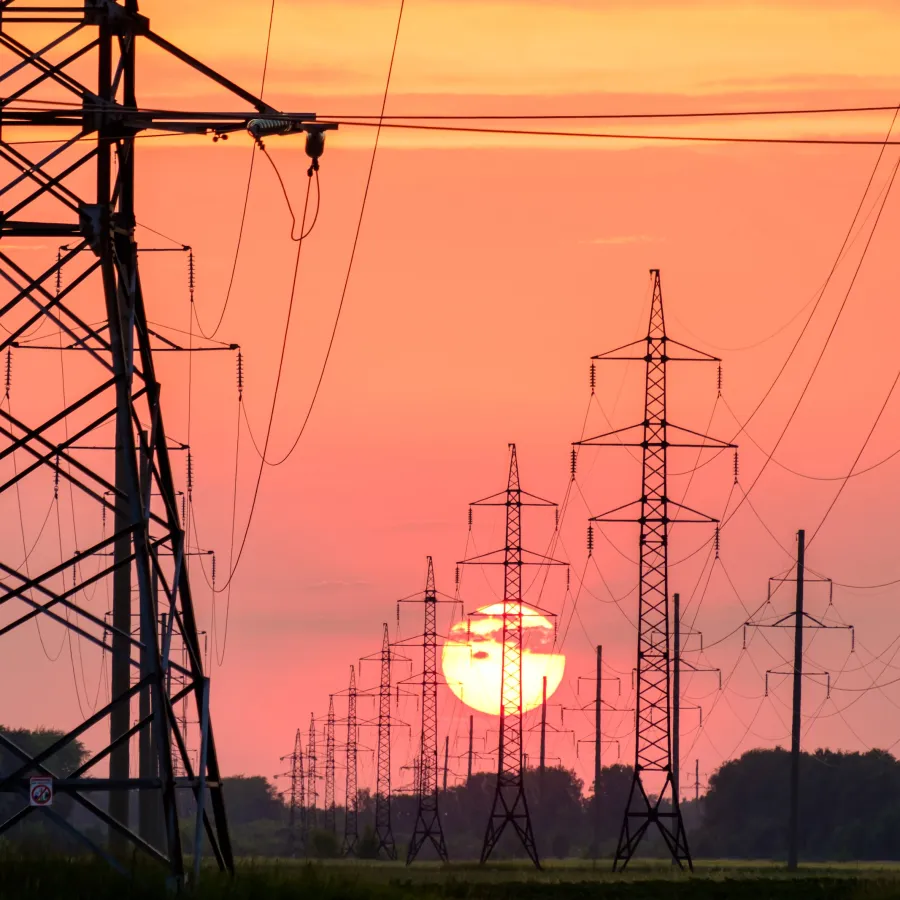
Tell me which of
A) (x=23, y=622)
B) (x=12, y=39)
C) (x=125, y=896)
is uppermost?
(x=12, y=39)

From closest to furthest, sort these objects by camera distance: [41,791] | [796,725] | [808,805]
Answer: [41,791] → [796,725] → [808,805]

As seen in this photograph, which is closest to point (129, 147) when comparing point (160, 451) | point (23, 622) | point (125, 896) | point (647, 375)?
point (160, 451)


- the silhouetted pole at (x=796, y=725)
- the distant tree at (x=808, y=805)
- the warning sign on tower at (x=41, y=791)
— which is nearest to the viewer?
the warning sign on tower at (x=41, y=791)

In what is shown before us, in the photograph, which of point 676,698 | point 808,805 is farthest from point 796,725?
point 808,805

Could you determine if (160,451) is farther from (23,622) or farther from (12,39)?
(12,39)

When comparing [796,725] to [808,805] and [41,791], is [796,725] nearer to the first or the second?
[41,791]

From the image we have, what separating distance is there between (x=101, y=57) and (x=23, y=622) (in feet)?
28.5

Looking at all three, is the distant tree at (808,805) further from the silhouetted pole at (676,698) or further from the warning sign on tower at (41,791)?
the warning sign on tower at (41,791)

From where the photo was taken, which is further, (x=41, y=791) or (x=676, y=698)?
(x=676, y=698)

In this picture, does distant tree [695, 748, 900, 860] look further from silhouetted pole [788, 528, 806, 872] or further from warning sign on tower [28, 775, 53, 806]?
warning sign on tower [28, 775, 53, 806]

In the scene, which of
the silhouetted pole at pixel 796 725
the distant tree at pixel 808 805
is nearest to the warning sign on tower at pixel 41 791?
the silhouetted pole at pixel 796 725

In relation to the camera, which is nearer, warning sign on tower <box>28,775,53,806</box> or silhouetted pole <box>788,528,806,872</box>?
warning sign on tower <box>28,775,53,806</box>

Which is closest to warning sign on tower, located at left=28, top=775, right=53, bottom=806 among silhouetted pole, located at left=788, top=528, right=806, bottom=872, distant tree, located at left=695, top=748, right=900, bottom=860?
silhouetted pole, located at left=788, top=528, right=806, bottom=872

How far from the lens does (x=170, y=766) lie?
3409 cm
